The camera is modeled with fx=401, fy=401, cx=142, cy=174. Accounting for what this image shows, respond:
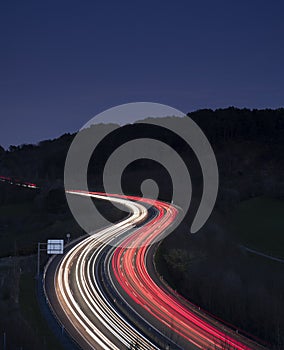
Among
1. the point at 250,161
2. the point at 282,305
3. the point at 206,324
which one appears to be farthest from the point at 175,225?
the point at 250,161

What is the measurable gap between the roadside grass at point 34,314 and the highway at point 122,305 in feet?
3.37

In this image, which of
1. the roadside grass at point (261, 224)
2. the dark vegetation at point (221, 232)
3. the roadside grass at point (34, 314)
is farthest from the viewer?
the roadside grass at point (261, 224)

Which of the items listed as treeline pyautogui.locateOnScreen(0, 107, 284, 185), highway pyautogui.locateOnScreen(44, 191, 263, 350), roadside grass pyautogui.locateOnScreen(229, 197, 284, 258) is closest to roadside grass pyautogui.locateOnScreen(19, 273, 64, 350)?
highway pyautogui.locateOnScreen(44, 191, 263, 350)

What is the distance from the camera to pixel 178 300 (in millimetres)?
29453

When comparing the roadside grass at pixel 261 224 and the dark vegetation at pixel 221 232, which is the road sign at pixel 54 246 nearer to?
the dark vegetation at pixel 221 232

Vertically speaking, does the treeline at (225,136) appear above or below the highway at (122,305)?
above

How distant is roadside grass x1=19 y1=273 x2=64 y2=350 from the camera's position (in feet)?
71.4

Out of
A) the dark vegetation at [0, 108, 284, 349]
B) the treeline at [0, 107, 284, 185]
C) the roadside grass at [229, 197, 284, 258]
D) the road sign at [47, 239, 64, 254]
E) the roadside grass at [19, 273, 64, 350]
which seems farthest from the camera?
the treeline at [0, 107, 284, 185]

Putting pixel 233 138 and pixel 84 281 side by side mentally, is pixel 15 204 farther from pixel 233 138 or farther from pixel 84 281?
pixel 233 138

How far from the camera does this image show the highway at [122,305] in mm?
22656

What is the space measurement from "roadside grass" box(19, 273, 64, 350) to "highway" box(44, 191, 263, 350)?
103 cm

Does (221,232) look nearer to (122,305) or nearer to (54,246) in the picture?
(54,246)

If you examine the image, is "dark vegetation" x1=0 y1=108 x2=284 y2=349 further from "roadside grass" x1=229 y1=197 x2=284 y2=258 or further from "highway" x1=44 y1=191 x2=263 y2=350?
"highway" x1=44 y1=191 x2=263 y2=350

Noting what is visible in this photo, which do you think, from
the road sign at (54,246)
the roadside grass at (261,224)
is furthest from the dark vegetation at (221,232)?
the road sign at (54,246)
